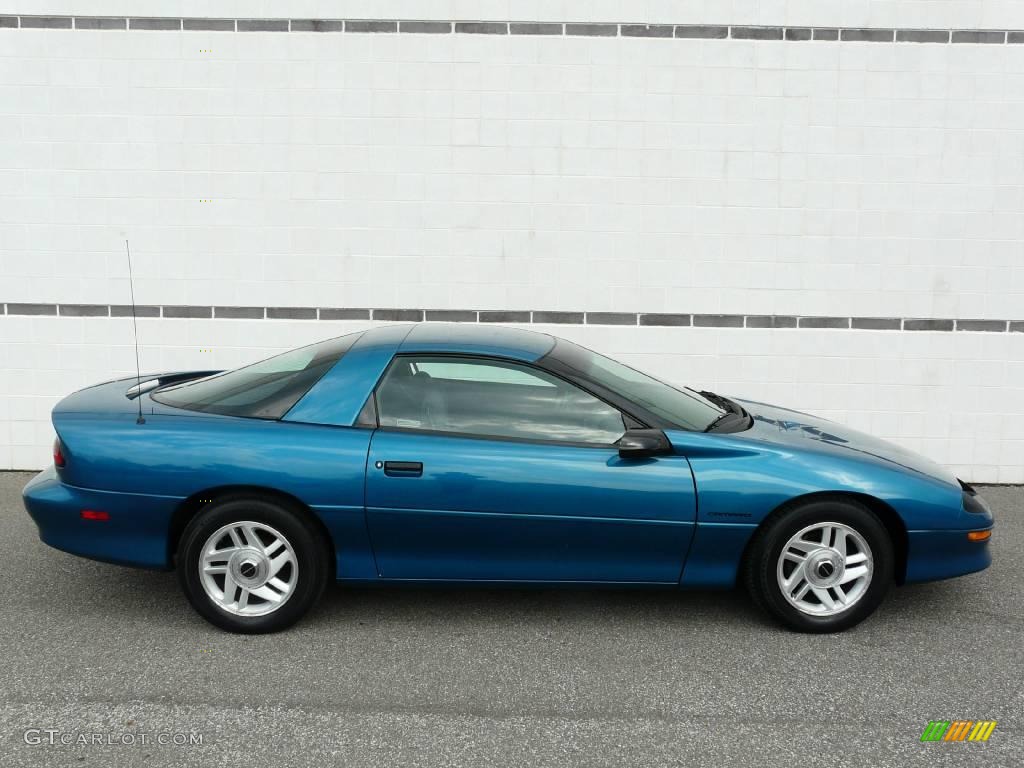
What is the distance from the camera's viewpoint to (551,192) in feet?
22.0

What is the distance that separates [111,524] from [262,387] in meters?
0.86

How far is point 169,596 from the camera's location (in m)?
4.34

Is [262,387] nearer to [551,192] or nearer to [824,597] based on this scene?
[824,597]

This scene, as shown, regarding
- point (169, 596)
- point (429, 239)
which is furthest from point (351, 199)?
point (169, 596)

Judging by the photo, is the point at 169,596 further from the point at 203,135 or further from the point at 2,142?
the point at 2,142

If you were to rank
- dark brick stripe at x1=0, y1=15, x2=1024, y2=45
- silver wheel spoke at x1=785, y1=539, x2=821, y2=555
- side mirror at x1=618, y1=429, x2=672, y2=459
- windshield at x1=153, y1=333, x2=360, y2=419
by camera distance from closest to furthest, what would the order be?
side mirror at x1=618, y1=429, x2=672, y2=459 < silver wheel spoke at x1=785, y1=539, x2=821, y2=555 < windshield at x1=153, y1=333, x2=360, y2=419 < dark brick stripe at x1=0, y1=15, x2=1024, y2=45

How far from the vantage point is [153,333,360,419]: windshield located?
402 cm

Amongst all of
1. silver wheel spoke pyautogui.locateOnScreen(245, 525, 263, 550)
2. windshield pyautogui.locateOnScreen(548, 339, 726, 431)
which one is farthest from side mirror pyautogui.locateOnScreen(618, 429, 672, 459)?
silver wheel spoke pyautogui.locateOnScreen(245, 525, 263, 550)

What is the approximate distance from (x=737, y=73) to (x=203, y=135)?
392 cm

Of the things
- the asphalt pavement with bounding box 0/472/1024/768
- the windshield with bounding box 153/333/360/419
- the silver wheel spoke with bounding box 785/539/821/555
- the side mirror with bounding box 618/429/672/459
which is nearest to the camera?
the asphalt pavement with bounding box 0/472/1024/768

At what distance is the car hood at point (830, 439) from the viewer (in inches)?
162

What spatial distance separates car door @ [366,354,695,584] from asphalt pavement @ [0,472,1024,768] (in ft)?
1.07

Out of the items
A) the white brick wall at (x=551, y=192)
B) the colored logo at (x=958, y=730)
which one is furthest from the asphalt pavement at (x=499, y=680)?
the white brick wall at (x=551, y=192)

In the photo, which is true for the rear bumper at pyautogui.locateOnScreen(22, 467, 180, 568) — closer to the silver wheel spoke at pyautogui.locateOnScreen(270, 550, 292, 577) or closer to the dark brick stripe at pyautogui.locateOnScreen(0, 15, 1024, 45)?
the silver wheel spoke at pyautogui.locateOnScreen(270, 550, 292, 577)
